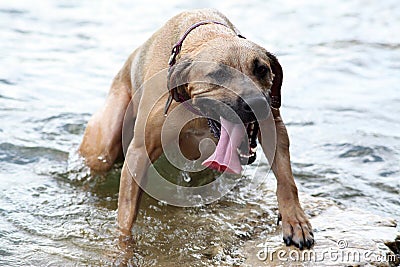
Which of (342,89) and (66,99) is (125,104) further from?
(342,89)

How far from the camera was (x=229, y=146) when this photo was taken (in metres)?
4.30

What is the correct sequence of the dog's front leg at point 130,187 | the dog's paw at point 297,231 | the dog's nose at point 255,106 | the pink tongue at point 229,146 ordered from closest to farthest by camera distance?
the dog's nose at point 255,106, the pink tongue at point 229,146, the dog's paw at point 297,231, the dog's front leg at point 130,187

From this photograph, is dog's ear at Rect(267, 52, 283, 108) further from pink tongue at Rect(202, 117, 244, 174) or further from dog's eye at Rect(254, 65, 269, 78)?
pink tongue at Rect(202, 117, 244, 174)

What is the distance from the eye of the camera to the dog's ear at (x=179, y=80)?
14.7 feet

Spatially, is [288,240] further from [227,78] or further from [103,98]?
[103,98]

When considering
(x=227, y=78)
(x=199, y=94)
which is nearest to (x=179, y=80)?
(x=199, y=94)

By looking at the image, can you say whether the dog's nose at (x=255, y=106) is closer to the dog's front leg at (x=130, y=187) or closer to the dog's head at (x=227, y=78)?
the dog's head at (x=227, y=78)

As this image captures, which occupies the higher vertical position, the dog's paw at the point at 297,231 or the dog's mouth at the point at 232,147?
the dog's mouth at the point at 232,147

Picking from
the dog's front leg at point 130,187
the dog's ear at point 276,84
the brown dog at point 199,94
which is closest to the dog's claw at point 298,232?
the brown dog at point 199,94

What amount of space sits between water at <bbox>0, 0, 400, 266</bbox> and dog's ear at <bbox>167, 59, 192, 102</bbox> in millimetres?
1136

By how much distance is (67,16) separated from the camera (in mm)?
12945

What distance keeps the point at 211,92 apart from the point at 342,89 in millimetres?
5185

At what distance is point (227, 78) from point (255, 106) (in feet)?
0.87

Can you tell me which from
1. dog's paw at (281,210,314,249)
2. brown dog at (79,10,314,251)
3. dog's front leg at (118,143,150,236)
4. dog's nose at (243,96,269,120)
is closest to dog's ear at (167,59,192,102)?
brown dog at (79,10,314,251)
